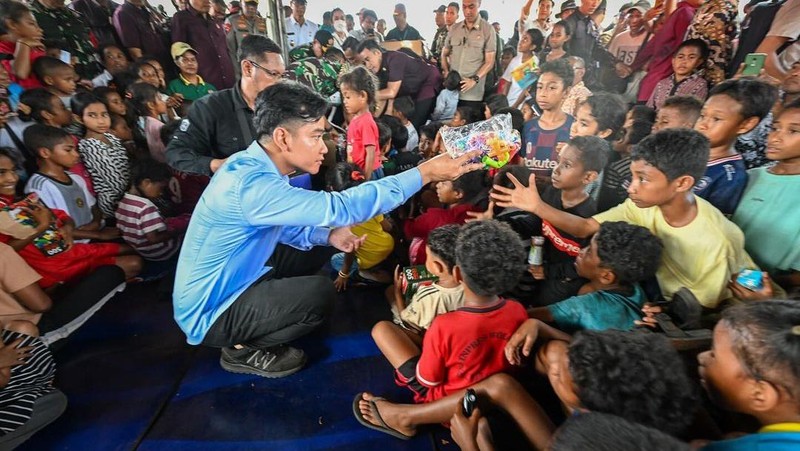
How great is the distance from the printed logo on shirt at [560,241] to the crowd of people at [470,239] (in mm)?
13

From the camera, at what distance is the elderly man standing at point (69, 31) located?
3563 mm

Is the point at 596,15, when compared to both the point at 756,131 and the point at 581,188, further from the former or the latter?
the point at 581,188

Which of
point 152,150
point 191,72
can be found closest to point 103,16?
point 191,72

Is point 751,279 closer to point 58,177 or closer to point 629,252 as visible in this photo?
point 629,252

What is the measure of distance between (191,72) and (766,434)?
17.0 ft

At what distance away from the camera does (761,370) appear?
971mm

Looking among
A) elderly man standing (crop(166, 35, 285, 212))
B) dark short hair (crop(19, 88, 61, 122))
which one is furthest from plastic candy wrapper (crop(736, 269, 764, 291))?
dark short hair (crop(19, 88, 61, 122))

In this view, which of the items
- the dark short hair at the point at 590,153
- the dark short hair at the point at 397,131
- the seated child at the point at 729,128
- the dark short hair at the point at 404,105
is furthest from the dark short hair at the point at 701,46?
the dark short hair at the point at 404,105

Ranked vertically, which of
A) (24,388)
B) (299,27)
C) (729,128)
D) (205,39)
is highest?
(299,27)

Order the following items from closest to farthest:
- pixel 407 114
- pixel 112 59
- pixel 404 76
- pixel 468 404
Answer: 1. pixel 468 404
2. pixel 112 59
3. pixel 404 76
4. pixel 407 114

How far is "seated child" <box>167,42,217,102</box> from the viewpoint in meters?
4.09

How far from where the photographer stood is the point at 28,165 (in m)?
2.73

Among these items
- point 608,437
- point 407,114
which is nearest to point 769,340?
point 608,437

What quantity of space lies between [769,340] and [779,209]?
115cm
